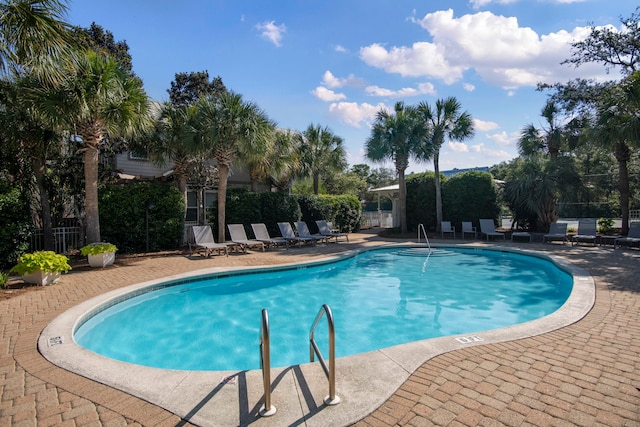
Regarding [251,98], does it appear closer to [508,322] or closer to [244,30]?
[244,30]

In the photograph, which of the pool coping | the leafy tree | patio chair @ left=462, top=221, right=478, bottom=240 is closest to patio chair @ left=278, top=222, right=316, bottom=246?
patio chair @ left=462, top=221, right=478, bottom=240

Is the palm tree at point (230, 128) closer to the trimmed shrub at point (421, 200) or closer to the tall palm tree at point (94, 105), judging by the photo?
the tall palm tree at point (94, 105)

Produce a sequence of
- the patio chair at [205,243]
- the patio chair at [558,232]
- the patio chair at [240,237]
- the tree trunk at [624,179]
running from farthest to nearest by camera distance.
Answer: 1. the tree trunk at [624,179]
2. the patio chair at [558,232]
3. the patio chair at [240,237]
4. the patio chair at [205,243]

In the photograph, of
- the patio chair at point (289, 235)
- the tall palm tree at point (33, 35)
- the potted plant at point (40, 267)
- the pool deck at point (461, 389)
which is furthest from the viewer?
the patio chair at point (289, 235)

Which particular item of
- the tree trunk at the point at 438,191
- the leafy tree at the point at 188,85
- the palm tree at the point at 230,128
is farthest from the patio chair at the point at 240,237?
the leafy tree at the point at 188,85

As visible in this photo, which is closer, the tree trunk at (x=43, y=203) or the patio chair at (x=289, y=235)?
the tree trunk at (x=43, y=203)

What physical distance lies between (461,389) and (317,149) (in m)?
17.9

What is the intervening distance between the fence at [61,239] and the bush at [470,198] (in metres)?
16.5

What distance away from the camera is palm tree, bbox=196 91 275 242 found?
1202 cm

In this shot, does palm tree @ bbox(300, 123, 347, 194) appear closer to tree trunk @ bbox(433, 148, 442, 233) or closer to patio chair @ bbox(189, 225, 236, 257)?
tree trunk @ bbox(433, 148, 442, 233)

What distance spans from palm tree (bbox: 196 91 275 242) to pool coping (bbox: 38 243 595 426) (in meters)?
8.61

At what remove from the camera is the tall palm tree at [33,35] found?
556 centimetres

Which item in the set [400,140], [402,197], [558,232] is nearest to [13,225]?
[400,140]

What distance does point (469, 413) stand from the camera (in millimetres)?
2711
